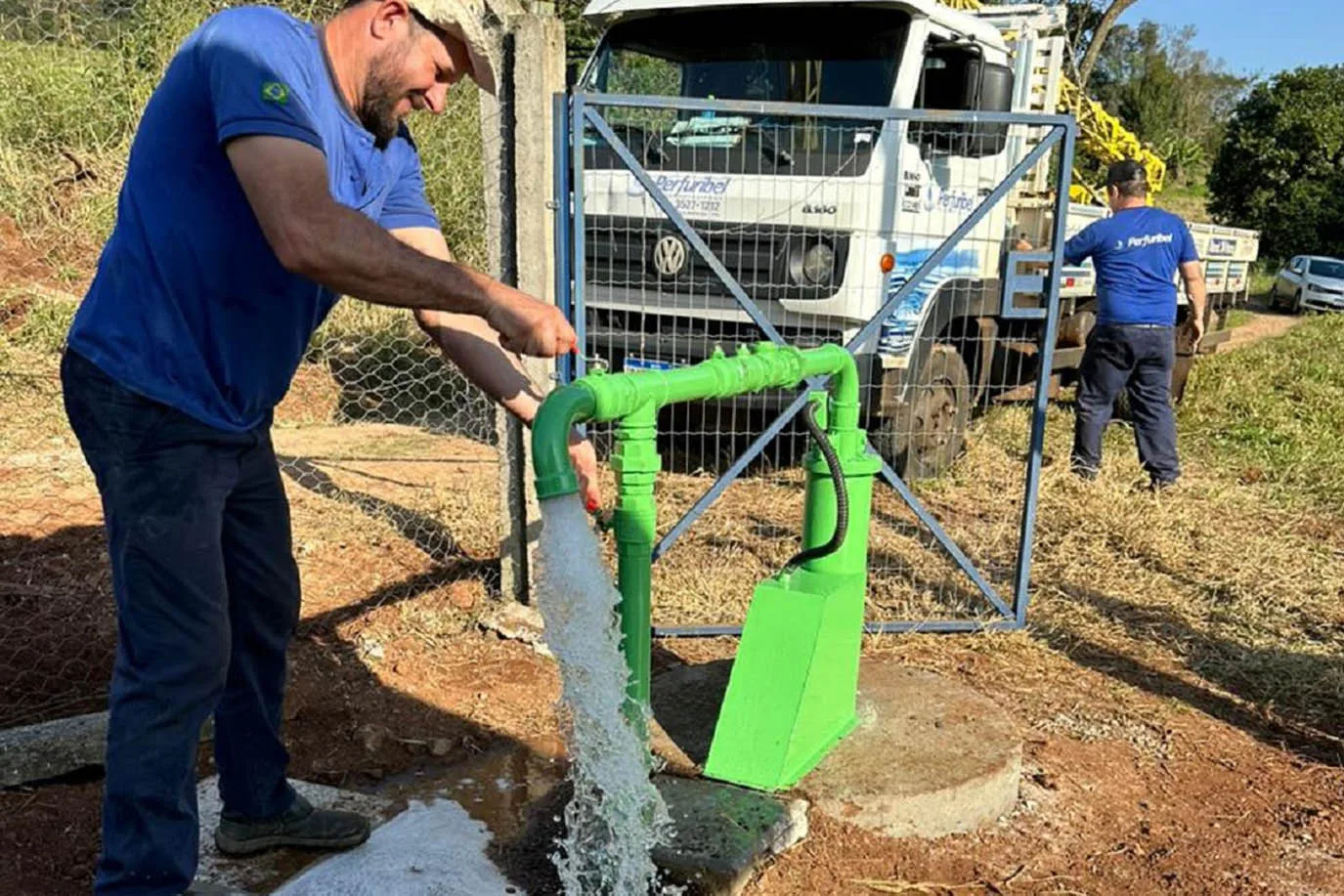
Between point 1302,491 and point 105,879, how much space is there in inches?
259

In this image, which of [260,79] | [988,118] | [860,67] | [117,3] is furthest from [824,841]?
[117,3]

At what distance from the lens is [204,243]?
6.49 feet

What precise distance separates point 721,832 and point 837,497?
34.3 inches

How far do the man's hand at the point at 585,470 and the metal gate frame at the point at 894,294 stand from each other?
4.19ft

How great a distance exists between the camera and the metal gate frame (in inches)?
143

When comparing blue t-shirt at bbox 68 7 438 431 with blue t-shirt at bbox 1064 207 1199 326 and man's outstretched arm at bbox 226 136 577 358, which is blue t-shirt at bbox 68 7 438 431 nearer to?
man's outstretched arm at bbox 226 136 577 358

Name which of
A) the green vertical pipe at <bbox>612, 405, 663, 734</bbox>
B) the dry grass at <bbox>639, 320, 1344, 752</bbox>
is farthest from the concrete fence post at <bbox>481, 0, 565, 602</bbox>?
the green vertical pipe at <bbox>612, 405, 663, 734</bbox>

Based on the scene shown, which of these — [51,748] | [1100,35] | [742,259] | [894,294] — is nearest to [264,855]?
[51,748]

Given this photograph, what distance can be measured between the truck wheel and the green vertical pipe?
3.58 m

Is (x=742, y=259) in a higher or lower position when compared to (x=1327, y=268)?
higher

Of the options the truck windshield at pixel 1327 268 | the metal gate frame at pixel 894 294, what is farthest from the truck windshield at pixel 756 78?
the truck windshield at pixel 1327 268

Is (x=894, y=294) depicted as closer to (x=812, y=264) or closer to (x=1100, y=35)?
(x=812, y=264)

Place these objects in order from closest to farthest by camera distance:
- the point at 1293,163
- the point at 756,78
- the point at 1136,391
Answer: the point at 756,78 → the point at 1136,391 → the point at 1293,163

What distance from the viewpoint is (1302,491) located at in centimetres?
660
